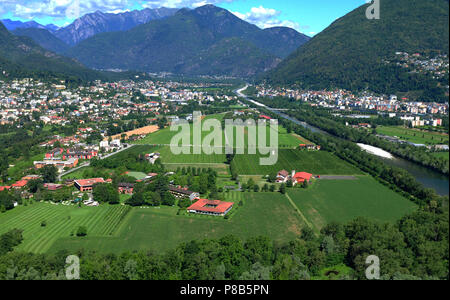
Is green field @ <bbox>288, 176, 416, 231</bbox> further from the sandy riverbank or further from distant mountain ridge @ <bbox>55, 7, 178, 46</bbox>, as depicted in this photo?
distant mountain ridge @ <bbox>55, 7, 178, 46</bbox>

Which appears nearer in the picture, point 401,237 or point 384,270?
point 384,270

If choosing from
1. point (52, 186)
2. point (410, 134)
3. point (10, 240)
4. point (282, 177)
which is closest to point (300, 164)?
point (282, 177)

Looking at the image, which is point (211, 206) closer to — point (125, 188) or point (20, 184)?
point (125, 188)

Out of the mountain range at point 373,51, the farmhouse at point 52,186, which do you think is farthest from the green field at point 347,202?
the mountain range at point 373,51

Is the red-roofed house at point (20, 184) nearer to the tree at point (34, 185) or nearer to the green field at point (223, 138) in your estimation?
the tree at point (34, 185)
